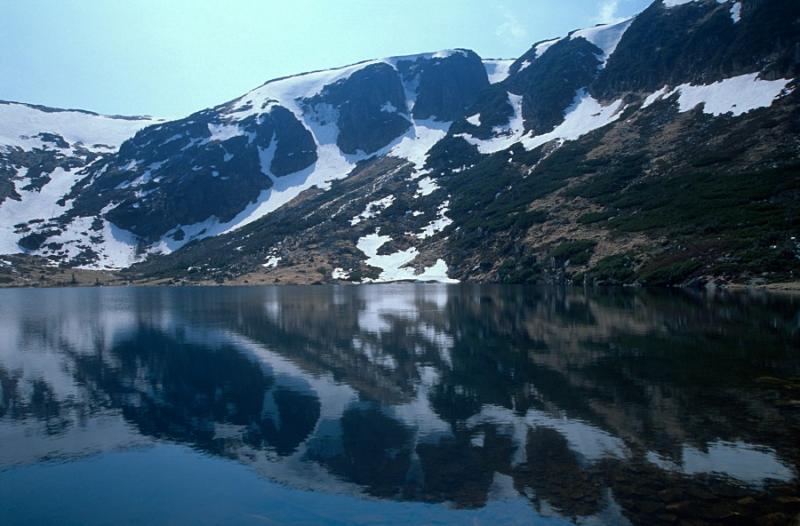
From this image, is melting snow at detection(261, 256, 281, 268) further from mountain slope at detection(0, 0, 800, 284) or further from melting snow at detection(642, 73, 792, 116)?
melting snow at detection(642, 73, 792, 116)

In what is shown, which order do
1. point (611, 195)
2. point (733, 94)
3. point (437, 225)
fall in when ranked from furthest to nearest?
1. point (437, 225)
2. point (733, 94)
3. point (611, 195)

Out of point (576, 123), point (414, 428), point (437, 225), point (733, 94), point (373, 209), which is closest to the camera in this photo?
point (414, 428)

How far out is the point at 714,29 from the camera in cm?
15462

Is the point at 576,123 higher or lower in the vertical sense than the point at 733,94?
higher

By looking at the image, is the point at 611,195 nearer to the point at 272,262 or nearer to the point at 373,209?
the point at 373,209

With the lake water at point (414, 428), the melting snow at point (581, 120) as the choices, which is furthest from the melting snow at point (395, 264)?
the lake water at point (414, 428)

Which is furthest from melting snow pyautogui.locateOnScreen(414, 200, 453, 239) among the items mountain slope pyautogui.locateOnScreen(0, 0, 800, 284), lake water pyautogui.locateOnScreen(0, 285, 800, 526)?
lake water pyautogui.locateOnScreen(0, 285, 800, 526)

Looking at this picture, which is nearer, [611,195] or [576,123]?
[611,195]

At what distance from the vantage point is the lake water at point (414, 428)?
13453 millimetres

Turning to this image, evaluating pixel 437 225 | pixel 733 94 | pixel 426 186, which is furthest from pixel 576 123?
pixel 437 225

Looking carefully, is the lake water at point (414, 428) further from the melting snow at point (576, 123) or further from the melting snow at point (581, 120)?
the melting snow at point (576, 123)

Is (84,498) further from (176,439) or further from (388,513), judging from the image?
(388,513)

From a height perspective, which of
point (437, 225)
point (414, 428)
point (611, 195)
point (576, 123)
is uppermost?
point (576, 123)

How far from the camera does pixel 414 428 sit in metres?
19.5
